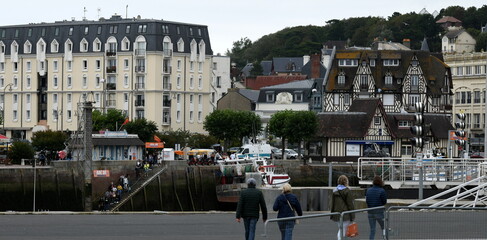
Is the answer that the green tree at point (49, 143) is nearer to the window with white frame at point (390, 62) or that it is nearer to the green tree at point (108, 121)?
the green tree at point (108, 121)

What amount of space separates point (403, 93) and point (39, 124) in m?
38.8

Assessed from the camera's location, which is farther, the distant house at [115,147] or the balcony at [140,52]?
the balcony at [140,52]

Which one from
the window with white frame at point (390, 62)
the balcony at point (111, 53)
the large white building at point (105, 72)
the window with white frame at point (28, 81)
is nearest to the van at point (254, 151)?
the window with white frame at point (390, 62)

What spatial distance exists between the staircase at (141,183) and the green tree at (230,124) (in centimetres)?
3071

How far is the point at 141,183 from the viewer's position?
73.2 m

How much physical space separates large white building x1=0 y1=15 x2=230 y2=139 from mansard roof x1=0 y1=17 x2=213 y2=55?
0.32 feet

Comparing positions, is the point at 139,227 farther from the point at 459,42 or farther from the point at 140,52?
the point at 459,42

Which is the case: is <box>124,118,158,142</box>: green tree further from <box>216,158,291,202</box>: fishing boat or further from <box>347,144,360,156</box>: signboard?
<box>216,158,291,202</box>: fishing boat

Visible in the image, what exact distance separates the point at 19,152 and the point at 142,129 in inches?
726

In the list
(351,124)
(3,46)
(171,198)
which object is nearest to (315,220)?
(171,198)

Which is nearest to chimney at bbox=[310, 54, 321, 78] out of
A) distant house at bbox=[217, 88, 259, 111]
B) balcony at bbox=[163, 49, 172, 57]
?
distant house at bbox=[217, 88, 259, 111]

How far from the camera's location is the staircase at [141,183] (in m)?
68.7

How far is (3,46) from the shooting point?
125562 mm

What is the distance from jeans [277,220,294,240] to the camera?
24.2 metres
